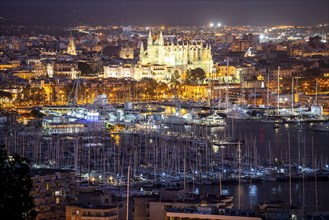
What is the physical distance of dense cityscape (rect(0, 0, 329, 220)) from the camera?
10.8 meters

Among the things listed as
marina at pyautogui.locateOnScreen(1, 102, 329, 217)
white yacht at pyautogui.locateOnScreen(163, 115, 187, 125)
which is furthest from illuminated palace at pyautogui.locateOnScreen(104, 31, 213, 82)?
marina at pyautogui.locateOnScreen(1, 102, 329, 217)

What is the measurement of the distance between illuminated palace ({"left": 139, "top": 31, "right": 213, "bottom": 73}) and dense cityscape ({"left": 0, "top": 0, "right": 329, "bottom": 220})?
0.14ft

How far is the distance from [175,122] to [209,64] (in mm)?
12634

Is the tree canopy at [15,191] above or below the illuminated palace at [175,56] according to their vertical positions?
below

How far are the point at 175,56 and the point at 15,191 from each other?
3078 centimetres

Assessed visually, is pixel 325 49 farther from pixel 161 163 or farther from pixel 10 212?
pixel 10 212

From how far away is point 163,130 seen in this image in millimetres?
23984

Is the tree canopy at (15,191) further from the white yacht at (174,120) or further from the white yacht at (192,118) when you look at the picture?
the white yacht at (192,118)

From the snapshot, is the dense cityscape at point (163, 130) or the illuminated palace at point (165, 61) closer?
the dense cityscape at point (163, 130)

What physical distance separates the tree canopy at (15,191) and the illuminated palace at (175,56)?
99.1 feet

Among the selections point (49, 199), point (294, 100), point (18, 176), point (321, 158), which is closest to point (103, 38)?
point (294, 100)

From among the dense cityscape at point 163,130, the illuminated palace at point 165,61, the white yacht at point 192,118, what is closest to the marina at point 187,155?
the dense cityscape at point 163,130

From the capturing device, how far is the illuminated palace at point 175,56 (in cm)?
3819

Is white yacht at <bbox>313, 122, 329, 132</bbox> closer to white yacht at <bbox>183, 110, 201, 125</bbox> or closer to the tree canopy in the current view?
white yacht at <bbox>183, 110, 201, 125</bbox>
